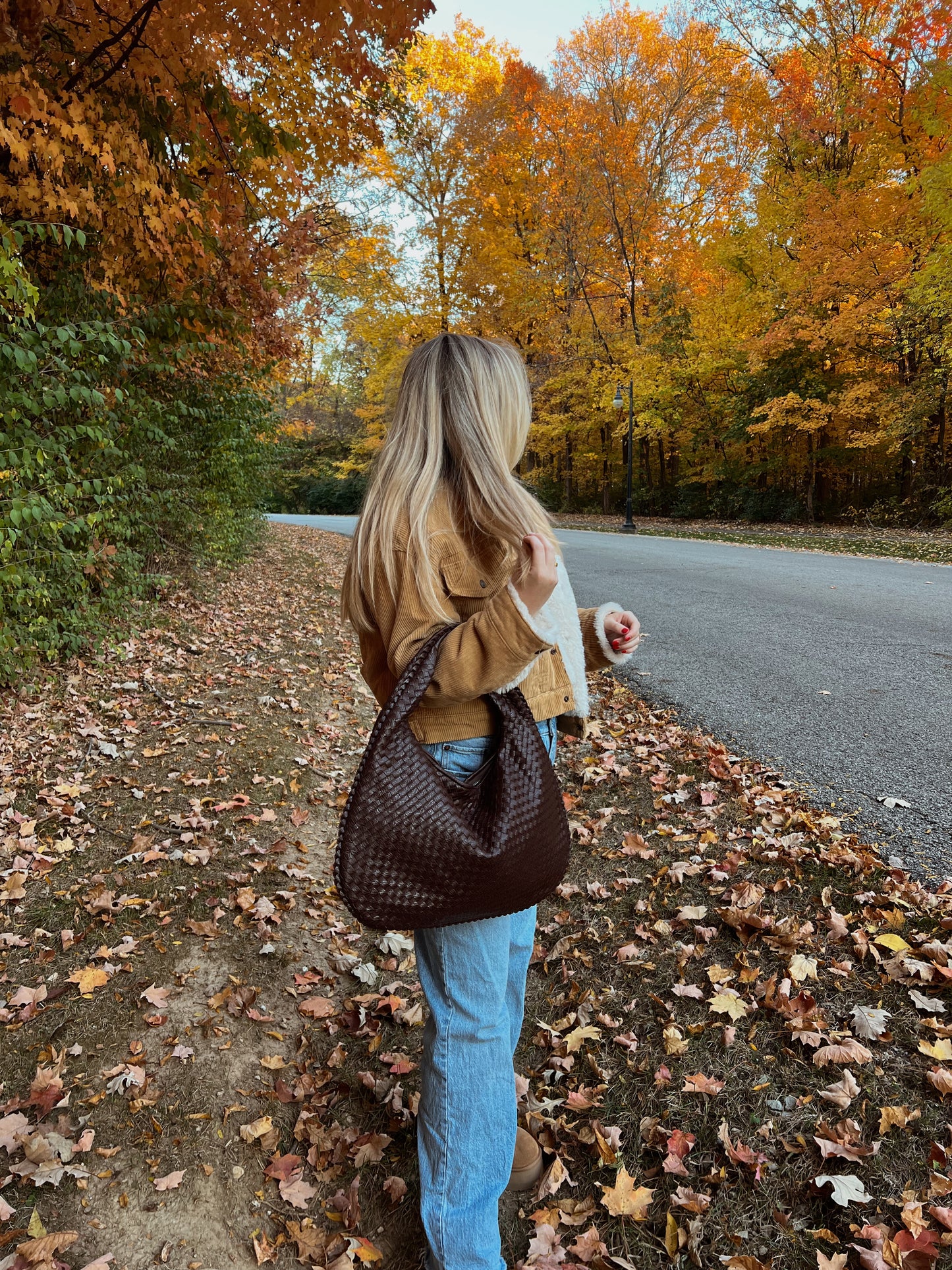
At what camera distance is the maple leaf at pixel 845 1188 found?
1884 millimetres

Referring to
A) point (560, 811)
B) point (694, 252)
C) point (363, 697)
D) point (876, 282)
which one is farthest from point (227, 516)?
point (694, 252)

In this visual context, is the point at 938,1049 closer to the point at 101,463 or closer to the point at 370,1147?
the point at 370,1147

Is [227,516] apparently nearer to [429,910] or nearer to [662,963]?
[662,963]

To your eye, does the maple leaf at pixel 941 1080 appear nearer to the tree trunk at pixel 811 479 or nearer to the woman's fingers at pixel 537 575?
the woman's fingers at pixel 537 575

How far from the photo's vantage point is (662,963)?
2.86 metres

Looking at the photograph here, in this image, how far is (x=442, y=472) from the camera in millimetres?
1514

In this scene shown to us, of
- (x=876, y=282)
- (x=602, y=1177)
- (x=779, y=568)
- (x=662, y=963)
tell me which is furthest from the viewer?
(x=876, y=282)

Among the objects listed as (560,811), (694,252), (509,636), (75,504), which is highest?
(694,252)

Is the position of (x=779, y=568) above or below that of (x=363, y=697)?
above

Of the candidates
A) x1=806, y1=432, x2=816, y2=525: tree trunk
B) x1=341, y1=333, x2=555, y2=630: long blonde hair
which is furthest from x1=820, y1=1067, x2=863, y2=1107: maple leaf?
x1=806, y1=432, x2=816, y2=525: tree trunk

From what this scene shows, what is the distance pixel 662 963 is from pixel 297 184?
303 inches

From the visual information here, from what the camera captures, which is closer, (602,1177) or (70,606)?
(602,1177)

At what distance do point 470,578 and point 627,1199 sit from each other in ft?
6.26

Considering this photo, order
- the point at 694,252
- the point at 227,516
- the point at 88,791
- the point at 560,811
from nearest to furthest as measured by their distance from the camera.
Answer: the point at 560,811 → the point at 88,791 → the point at 227,516 → the point at 694,252
